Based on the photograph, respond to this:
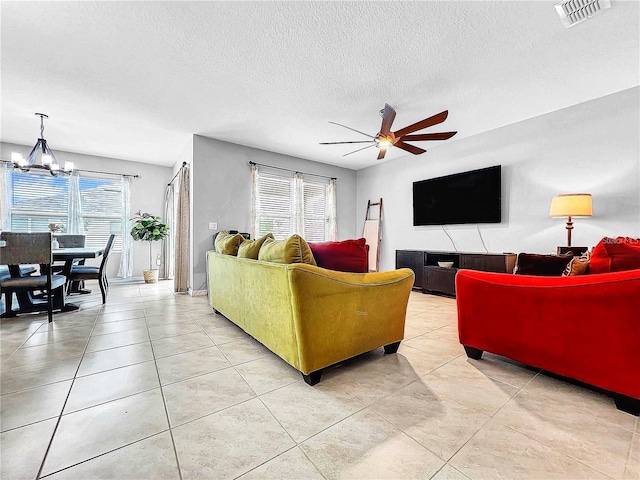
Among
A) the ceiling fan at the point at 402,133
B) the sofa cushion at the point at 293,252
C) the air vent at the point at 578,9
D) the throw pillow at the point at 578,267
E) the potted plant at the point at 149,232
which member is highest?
the air vent at the point at 578,9

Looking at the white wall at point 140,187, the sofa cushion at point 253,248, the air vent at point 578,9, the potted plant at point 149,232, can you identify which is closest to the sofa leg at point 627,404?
the sofa cushion at point 253,248

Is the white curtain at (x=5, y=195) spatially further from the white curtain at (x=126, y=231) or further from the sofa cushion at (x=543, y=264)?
the sofa cushion at (x=543, y=264)

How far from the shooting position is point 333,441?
118cm

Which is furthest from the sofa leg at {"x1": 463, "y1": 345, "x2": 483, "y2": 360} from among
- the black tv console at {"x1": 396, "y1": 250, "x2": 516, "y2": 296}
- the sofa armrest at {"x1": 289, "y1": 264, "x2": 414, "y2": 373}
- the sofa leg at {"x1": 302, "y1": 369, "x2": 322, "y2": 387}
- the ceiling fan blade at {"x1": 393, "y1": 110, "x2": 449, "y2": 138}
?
the ceiling fan blade at {"x1": 393, "y1": 110, "x2": 449, "y2": 138}

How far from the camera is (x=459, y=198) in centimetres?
451

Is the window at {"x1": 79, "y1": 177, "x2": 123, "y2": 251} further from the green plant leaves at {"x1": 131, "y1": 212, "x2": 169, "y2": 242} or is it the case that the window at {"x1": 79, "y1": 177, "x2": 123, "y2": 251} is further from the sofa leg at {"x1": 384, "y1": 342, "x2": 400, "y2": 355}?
the sofa leg at {"x1": 384, "y1": 342, "x2": 400, "y2": 355}

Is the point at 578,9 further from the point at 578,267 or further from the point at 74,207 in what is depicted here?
the point at 74,207

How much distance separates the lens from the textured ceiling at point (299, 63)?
79.9 inches

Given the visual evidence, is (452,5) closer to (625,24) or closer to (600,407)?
(625,24)

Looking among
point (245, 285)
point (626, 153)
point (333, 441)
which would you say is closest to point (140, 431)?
point (333, 441)

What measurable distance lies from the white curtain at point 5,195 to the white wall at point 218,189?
3.46 meters

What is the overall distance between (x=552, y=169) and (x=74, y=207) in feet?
27.1

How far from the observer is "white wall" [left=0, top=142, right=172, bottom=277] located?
221 inches

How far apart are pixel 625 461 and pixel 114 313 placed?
14.1 ft
